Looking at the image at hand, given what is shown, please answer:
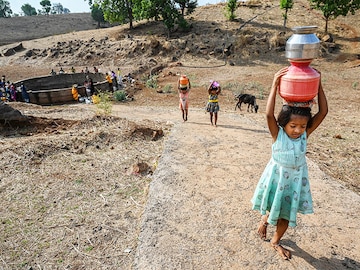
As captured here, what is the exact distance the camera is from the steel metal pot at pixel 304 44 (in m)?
2.06

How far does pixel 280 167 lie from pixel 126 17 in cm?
3121

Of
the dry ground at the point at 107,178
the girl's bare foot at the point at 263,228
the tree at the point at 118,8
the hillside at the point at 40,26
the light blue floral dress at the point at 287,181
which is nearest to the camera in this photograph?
the light blue floral dress at the point at 287,181

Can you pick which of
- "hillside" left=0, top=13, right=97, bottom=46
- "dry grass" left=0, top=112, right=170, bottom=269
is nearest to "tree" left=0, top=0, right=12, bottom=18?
"hillside" left=0, top=13, right=97, bottom=46

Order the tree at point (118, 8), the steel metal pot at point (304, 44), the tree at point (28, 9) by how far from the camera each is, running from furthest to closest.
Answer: the tree at point (28, 9) < the tree at point (118, 8) < the steel metal pot at point (304, 44)

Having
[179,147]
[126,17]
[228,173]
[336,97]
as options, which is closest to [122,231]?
[228,173]

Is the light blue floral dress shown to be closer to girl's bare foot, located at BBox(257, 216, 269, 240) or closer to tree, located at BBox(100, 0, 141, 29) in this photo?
girl's bare foot, located at BBox(257, 216, 269, 240)

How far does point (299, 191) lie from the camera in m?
2.40

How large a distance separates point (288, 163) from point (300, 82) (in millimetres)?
675

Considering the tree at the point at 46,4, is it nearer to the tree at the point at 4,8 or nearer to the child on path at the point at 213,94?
the tree at the point at 4,8

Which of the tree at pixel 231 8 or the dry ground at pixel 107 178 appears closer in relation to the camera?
the dry ground at pixel 107 178

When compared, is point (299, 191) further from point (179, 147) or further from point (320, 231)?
point (179, 147)

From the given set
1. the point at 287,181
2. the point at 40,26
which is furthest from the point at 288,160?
the point at 40,26

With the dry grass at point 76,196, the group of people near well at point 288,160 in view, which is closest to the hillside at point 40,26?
the dry grass at point 76,196

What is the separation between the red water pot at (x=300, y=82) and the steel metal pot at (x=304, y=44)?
0.05 metres
